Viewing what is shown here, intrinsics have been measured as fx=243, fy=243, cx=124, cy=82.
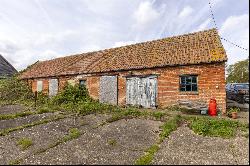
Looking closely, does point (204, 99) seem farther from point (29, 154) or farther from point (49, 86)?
point (49, 86)

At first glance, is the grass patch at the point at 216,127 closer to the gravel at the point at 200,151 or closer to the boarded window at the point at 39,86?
the gravel at the point at 200,151

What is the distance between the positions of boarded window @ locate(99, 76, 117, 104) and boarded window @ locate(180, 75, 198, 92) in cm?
559

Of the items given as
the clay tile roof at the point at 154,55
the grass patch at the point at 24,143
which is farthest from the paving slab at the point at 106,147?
the clay tile roof at the point at 154,55

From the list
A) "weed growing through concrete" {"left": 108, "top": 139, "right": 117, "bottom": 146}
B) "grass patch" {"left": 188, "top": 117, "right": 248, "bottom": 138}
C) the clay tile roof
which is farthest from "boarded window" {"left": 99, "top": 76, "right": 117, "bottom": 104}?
"weed growing through concrete" {"left": 108, "top": 139, "right": 117, "bottom": 146}

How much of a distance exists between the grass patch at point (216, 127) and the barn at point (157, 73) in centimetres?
392

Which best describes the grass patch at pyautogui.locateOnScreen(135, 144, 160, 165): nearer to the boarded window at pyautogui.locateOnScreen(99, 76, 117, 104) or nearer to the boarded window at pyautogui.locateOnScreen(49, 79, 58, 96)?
the boarded window at pyautogui.locateOnScreen(99, 76, 117, 104)

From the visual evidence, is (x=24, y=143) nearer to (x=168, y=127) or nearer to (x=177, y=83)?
(x=168, y=127)

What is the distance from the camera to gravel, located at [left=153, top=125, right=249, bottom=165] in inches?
276

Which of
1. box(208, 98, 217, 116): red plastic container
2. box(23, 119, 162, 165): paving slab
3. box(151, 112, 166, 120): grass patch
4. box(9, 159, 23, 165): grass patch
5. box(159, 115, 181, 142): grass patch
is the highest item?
box(208, 98, 217, 116): red plastic container

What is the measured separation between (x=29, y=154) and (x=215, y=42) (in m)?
15.0

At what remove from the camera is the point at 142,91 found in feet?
60.1

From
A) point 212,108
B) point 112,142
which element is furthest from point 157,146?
point 212,108

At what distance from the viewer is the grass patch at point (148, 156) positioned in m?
6.90

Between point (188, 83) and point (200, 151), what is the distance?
910 cm
